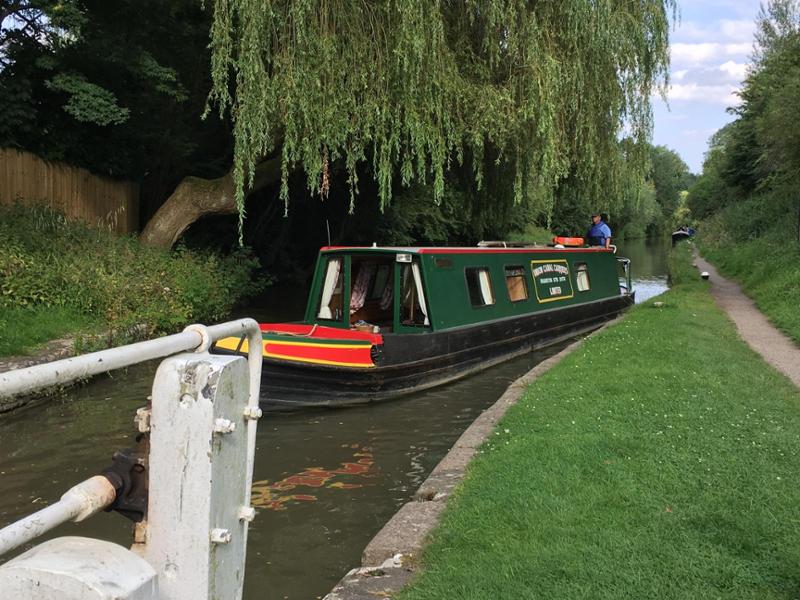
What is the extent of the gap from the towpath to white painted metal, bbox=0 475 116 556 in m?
7.36

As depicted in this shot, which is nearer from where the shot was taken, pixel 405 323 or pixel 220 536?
pixel 220 536

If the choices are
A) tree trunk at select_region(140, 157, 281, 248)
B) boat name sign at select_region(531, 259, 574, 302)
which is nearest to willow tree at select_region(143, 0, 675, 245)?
boat name sign at select_region(531, 259, 574, 302)

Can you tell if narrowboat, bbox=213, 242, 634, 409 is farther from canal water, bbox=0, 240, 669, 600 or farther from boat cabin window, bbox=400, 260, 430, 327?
canal water, bbox=0, 240, 669, 600

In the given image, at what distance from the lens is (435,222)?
2241 centimetres

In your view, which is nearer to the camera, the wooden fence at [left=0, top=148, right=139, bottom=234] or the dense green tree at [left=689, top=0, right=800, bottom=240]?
the wooden fence at [left=0, top=148, right=139, bottom=234]

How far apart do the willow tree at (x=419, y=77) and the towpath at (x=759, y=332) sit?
3845 millimetres

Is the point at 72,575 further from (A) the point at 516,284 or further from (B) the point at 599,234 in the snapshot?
(B) the point at 599,234

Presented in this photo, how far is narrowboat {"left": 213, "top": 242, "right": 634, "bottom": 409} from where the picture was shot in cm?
757

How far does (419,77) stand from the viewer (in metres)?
9.57

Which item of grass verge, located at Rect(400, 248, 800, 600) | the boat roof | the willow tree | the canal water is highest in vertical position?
the willow tree

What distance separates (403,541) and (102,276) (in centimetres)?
759

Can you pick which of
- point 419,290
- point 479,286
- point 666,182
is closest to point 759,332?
point 479,286

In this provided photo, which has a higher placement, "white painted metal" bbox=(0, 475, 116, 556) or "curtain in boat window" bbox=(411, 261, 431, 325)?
"curtain in boat window" bbox=(411, 261, 431, 325)

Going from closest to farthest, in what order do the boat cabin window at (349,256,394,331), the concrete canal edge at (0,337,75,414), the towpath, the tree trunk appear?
the concrete canal edge at (0,337,75,414) < the towpath < the boat cabin window at (349,256,394,331) < the tree trunk
